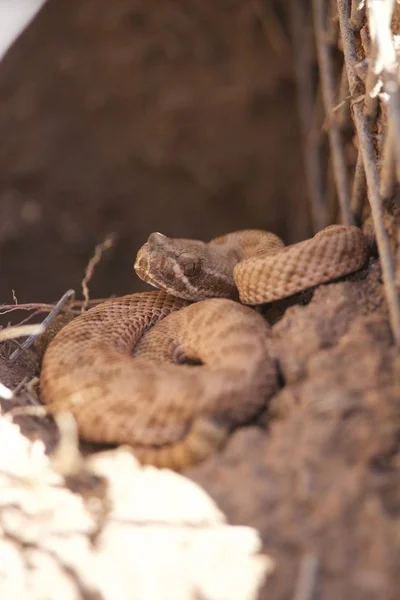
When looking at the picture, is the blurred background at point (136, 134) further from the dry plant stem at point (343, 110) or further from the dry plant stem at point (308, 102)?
the dry plant stem at point (343, 110)

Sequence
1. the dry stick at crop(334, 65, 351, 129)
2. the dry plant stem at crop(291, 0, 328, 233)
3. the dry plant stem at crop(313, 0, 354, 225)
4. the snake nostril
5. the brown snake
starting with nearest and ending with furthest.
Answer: the brown snake < the snake nostril < the dry stick at crop(334, 65, 351, 129) < the dry plant stem at crop(313, 0, 354, 225) < the dry plant stem at crop(291, 0, 328, 233)

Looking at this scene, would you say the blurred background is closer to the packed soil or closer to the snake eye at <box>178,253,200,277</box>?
the packed soil

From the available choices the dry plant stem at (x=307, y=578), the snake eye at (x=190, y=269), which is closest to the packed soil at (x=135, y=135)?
the snake eye at (x=190, y=269)

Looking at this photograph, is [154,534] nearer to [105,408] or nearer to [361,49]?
[105,408]

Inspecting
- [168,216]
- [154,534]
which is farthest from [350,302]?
[168,216]

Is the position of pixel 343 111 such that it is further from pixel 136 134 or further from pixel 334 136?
pixel 136 134

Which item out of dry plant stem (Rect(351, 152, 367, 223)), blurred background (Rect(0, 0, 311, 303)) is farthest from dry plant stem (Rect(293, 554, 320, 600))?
blurred background (Rect(0, 0, 311, 303))
